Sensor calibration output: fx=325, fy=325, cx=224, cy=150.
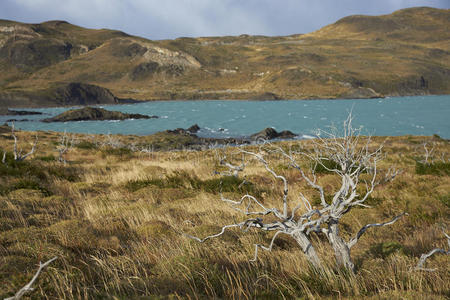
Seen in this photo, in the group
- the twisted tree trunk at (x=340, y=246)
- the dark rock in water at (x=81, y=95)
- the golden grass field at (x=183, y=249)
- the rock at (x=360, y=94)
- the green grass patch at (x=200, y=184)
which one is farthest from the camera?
the rock at (x=360, y=94)

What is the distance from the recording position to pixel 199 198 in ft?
29.8

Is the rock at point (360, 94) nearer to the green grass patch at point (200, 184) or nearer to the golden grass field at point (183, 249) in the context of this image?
the green grass patch at point (200, 184)

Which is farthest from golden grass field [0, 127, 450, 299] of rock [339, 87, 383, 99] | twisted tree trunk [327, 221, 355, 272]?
rock [339, 87, 383, 99]

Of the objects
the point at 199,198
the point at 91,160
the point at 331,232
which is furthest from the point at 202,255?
the point at 91,160

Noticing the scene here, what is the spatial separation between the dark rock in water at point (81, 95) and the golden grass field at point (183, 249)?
138 meters

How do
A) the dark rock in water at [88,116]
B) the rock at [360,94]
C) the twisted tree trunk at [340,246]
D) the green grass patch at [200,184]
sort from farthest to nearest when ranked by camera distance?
1. the rock at [360,94]
2. the dark rock in water at [88,116]
3. the green grass patch at [200,184]
4. the twisted tree trunk at [340,246]


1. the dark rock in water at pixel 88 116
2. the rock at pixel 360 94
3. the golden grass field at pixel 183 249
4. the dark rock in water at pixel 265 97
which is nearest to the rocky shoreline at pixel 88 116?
the dark rock in water at pixel 88 116

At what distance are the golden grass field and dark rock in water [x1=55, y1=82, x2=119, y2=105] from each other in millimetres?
138418

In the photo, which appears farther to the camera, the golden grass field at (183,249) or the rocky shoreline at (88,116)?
the rocky shoreline at (88,116)

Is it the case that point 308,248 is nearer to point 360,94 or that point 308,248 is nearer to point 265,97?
point 265,97

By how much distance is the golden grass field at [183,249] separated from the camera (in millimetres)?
3656

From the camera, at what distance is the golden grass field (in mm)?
3656

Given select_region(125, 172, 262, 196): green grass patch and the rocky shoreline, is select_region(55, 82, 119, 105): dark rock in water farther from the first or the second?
select_region(125, 172, 262, 196): green grass patch

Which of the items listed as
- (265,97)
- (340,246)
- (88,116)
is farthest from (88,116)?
(265,97)
